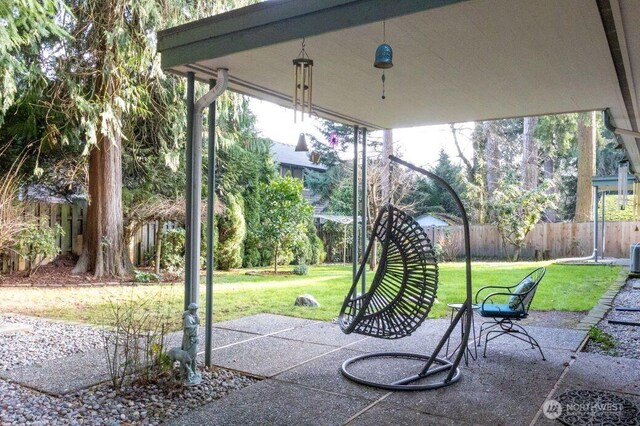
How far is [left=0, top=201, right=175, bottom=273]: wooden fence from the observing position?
31.3 ft

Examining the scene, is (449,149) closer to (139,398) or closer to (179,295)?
(179,295)

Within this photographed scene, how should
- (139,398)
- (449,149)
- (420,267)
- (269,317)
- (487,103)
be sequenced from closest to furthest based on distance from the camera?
(139,398), (420,267), (487,103), (269,317), (449,149)

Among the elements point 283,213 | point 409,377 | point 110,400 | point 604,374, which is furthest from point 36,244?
point 604,374

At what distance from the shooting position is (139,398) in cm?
330

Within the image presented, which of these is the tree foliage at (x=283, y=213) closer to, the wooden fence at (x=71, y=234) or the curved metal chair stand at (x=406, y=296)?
the wooden fence at (x=71, y=234)

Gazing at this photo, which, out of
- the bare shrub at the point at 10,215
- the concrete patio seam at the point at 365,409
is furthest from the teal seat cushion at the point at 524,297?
the bare shrub at the point at 10,215

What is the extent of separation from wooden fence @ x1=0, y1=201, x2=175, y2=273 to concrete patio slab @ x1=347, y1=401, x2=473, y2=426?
8296 millimetres

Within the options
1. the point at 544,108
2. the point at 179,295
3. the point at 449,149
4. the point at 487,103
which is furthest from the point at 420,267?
the point at 449,149

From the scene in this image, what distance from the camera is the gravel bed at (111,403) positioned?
297cm

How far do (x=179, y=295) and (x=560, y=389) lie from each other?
601 centimetres

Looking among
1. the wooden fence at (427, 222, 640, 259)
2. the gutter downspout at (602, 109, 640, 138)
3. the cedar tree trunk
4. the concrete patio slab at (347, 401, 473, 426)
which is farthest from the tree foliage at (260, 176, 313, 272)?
the cedar tree trunk

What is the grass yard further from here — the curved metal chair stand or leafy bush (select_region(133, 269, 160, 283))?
the curved metal chair stand

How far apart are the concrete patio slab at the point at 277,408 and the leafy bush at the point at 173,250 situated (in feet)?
25.6

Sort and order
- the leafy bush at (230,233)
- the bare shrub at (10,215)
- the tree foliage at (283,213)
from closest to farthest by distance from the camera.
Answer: the bare shrub at (10,215)
the tree foliage at (283,213)
the leafy bush at (230,233)
